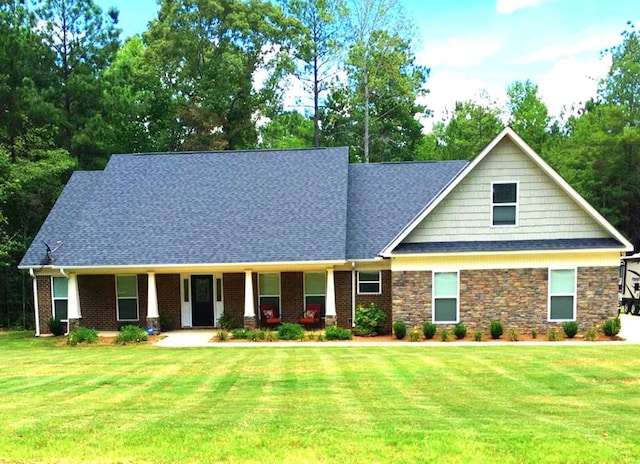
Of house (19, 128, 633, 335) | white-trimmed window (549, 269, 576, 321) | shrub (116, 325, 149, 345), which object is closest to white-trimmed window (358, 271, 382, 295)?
house (19, 128, 633, 335)

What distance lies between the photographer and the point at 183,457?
470 centimetres

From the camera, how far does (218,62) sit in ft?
106

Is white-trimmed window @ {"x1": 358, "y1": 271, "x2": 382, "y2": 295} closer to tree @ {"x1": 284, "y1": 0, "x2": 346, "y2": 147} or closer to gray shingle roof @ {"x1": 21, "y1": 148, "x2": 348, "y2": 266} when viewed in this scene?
gray shingle roof @ {"x1": 21, "y1": 148, "x2": 348, "y2": 266}

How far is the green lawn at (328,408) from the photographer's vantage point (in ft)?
15.8

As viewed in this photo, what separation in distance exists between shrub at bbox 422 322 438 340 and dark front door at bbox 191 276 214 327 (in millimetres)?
7928

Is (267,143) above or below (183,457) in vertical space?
above

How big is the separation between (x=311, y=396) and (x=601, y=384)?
15.7 feet

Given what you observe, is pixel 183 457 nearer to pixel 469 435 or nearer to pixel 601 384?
pixel 469 435

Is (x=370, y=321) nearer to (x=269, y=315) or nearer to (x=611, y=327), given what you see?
(x=269, y=315)

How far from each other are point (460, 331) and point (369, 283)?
3687 millimetres

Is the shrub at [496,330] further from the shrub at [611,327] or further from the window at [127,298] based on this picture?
the window at [127,298]

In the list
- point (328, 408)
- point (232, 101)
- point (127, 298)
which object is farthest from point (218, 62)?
point (328, 408)

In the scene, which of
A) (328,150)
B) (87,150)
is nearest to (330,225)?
(328,150)

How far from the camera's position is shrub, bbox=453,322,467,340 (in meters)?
15.3
